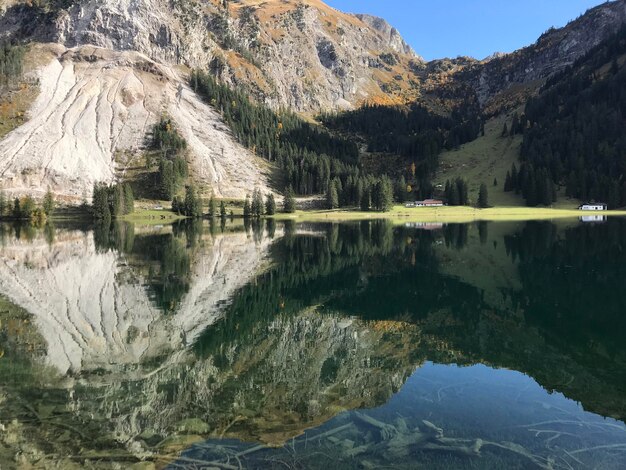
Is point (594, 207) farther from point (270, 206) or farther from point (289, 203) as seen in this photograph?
point (270, 206)

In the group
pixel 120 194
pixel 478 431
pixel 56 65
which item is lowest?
pixel 478 431

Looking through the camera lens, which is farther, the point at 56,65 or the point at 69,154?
the point at 56,65

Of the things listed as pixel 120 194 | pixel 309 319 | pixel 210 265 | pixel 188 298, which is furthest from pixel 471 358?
pixel 120 194

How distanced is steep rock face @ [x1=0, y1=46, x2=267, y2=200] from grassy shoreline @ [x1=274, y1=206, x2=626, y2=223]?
36.7 m

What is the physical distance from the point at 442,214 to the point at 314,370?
140276 millimetres

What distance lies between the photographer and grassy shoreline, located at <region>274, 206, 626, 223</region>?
143500 millimetres

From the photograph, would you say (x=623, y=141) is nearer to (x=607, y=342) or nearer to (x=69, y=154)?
(x=607, y=342)

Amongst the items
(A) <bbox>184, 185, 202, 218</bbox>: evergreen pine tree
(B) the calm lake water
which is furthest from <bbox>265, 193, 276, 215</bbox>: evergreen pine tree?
(B) the calm lake water

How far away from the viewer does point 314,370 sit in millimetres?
19969

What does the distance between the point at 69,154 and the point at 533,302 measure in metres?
170

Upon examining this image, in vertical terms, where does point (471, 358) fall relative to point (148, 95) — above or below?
below

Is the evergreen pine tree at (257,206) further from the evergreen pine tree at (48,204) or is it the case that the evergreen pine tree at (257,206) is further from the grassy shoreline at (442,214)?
the evergreen pine tree at (48,204)

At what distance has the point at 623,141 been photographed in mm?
188250

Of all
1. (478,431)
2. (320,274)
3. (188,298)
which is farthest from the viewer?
(320,274)
